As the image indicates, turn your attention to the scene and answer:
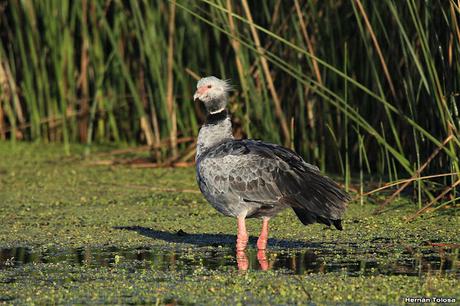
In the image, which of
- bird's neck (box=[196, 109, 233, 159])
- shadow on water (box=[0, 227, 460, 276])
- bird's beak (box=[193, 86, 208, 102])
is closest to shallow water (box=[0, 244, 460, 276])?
shadow on water (box=[0, 227, 460, 276])

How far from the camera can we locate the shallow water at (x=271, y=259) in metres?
5.13

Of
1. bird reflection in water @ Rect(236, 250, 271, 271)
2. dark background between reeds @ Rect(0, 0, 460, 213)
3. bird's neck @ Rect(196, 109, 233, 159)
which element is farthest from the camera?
dark background between reeds @ Rect(0, 0, 460, 213)

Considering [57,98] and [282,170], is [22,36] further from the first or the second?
[282,170]

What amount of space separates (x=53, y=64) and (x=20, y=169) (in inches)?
56.0

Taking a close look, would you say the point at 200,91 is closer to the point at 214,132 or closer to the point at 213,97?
the point at 213,97

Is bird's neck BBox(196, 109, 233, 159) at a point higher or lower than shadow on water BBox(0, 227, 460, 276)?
higher

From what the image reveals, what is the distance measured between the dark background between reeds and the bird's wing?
0.61 meters

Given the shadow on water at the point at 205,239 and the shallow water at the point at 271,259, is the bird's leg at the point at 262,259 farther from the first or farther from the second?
the shadow on water at the point at 205,239

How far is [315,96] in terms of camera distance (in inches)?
326

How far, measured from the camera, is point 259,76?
26.2ft

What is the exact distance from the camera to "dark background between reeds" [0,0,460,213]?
6.70 meters

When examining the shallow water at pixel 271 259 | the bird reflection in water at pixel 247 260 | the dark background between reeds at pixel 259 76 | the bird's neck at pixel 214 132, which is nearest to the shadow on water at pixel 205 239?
the shallow water at pixel 271 259

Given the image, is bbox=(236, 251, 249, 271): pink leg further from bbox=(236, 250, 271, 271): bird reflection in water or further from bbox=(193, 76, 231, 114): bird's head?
bbox=(193, 76, 231, 114): bird's head

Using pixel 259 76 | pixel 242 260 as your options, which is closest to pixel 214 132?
pixel 242 260
